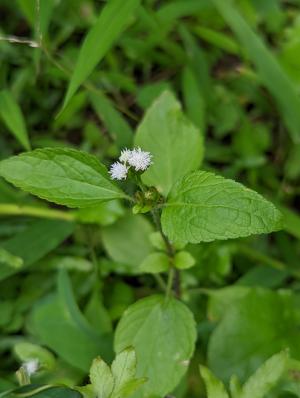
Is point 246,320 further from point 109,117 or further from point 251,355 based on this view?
point 109,117

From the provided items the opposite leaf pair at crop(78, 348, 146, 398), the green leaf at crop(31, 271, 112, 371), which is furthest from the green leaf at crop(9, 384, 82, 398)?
the green leaf at crop(31, 271, 112, 371)

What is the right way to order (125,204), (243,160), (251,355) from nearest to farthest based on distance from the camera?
(251,355) < (125,204) < (243,160)

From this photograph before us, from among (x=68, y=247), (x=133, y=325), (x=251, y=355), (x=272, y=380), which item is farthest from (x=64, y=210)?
(x=272, y=380)

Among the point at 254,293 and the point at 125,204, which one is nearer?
the point at 254,293

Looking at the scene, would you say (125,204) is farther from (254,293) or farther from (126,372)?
(126,372)

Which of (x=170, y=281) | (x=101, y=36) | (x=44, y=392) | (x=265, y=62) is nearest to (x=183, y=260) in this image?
(x=170, y=281)

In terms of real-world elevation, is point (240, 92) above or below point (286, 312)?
above

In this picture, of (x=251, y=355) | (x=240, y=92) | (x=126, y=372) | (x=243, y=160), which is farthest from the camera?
(x=240, y=92)

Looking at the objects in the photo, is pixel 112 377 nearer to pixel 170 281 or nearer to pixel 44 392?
pixel 44 392

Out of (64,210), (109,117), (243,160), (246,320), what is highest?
(109,117)
